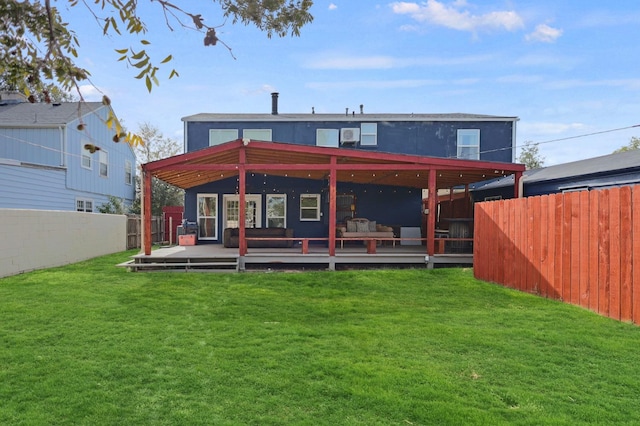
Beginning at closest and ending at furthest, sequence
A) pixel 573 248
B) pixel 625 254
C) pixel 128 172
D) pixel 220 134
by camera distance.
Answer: pixel 625 254 < pixel 573 248 < pixel 220 134 < pixel 128 172

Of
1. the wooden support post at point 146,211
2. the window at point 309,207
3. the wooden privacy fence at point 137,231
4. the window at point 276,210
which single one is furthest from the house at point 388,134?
the wooden support post at point 146,211

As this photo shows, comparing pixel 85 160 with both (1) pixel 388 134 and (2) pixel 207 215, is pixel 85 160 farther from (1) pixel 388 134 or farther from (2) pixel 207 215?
(1) pixel 388 134

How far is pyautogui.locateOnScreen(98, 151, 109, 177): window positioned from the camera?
1893 centimetres

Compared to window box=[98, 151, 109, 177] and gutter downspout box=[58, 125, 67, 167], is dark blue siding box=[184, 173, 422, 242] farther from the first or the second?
window box=[98, 151, 109, 177]

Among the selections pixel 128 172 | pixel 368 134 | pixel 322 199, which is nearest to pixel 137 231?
pixel 128 172

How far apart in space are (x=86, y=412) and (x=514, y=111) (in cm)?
1865

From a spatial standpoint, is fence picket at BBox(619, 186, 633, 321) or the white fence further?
the white fence

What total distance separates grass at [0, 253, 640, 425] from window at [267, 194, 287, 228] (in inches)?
333

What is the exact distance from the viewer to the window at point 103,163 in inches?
745

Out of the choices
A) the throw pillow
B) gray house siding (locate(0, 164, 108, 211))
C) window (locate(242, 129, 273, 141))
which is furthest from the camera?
window (locate(242, 129, 273, 141))

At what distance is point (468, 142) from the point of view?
17.5 metres

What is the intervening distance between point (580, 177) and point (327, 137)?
945 centimetres

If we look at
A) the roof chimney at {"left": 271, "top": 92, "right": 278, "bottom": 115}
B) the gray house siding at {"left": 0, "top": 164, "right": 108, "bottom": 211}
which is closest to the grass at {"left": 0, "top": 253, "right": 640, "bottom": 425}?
the gray house siding at {"left": 0, "top": 164, "right": 108, "bottom": 211}

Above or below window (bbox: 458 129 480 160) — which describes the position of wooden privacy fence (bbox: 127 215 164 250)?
below
